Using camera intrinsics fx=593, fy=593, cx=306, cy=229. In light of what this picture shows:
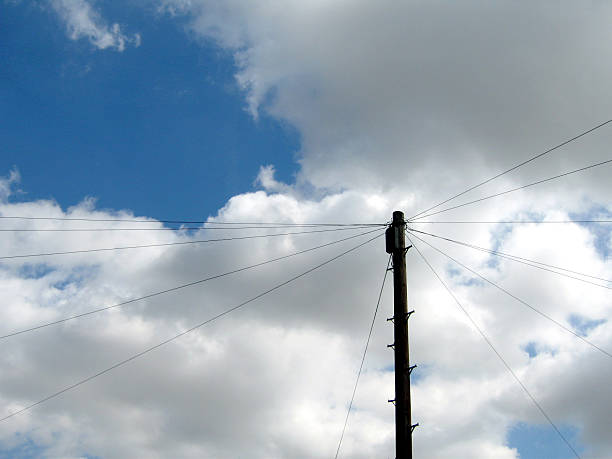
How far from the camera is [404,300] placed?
13336mm

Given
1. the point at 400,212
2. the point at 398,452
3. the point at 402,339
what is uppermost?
the point at 400,212

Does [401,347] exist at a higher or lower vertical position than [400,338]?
lower

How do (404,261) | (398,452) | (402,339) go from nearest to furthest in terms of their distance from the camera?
(398,452)
(402,339)
(404,261)

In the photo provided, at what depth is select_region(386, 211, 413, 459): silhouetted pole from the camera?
12109 mm

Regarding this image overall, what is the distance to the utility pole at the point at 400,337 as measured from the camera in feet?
39.7

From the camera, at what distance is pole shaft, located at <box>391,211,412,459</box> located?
476 inches

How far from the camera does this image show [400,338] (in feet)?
42.4

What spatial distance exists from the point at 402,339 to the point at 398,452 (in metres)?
2.32

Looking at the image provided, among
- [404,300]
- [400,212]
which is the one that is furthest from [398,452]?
[400,212]

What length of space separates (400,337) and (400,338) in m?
0.02

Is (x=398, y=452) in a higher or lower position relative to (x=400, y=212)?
lower

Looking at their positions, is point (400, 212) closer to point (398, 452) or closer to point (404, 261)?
point (404, 261)

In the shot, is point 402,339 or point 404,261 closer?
point 402,339

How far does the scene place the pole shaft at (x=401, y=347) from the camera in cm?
1210
